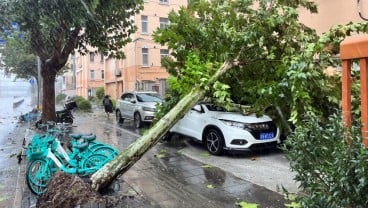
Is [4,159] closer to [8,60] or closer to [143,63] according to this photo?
[143,63]

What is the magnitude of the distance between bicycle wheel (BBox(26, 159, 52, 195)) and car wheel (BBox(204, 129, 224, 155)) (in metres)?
3.78

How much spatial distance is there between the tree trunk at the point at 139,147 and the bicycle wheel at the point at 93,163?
45cm

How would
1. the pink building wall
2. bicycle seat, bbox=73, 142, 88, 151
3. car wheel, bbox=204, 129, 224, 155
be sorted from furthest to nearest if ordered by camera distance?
the pink building wall
car wheel, bbox=204, 129, 224, 155
bicycle seat, bbox=73, 142, 88, 151

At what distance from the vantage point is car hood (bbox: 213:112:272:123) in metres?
7.40

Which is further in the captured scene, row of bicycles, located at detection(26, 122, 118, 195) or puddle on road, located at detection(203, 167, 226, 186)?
puddle on road, located at detection(203, 167, 226, 186)

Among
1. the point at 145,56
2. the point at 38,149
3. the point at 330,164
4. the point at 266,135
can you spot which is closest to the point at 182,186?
the point at 38,149

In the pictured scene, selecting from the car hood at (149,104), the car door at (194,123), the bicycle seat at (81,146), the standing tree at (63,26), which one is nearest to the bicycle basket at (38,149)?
the bicycle seat at (81,146)

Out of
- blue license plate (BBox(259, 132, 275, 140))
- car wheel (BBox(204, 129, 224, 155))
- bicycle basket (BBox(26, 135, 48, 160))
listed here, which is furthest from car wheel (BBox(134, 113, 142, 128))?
bicycle basket (BBox(26, 135, 48, 160))

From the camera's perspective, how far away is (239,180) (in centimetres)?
586

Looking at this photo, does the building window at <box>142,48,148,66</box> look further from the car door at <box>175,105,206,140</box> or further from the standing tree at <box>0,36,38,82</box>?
the car door at <box>175,105,206,140</box>

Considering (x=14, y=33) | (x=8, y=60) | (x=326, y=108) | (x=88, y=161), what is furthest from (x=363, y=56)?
(x=8, y=60)

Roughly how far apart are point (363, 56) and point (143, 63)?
23.3 metres

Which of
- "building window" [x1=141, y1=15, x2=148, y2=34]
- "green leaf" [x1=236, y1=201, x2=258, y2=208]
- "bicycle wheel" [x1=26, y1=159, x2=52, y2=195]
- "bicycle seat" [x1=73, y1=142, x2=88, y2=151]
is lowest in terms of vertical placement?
"green leaf" [x1=236, y1=201, x2=258, y2=208]

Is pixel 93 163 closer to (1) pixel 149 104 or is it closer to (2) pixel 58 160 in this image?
(2) pixel 58 160
